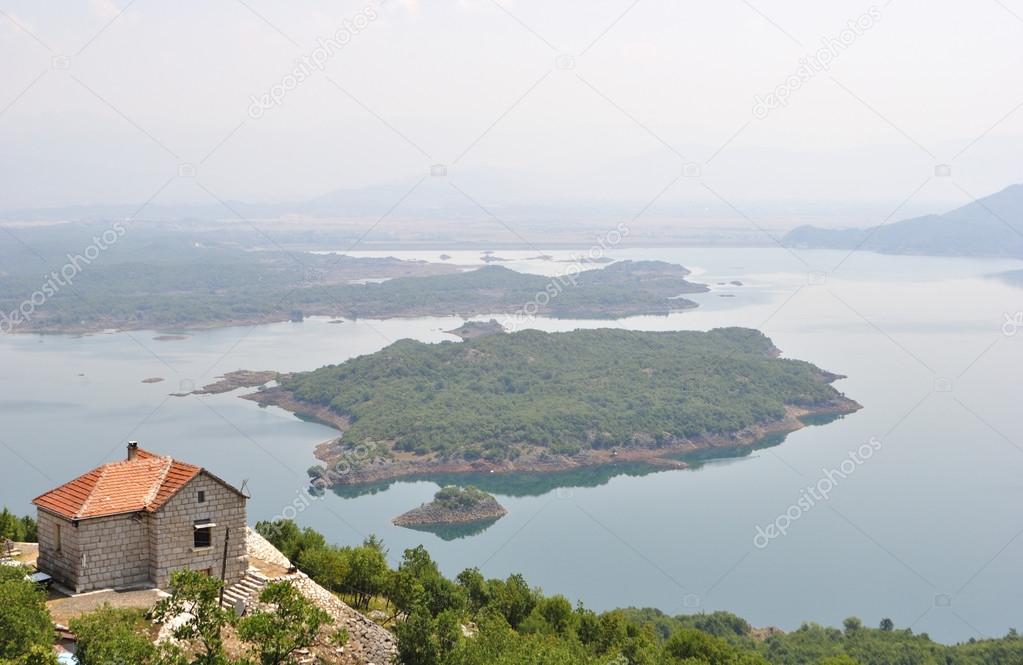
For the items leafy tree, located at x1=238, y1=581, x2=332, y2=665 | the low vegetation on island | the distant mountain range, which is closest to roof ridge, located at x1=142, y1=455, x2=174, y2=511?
leafy tree, located at x1=238, y1=581, x2=332, y2=665

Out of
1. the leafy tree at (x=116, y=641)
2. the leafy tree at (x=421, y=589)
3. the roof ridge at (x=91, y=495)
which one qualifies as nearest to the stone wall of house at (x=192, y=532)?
the roof ridge at (x=91, y=495)

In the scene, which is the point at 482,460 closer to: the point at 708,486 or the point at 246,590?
the point at 708,486

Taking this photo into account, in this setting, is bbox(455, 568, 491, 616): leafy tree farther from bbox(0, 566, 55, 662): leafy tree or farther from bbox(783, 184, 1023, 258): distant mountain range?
bbox(783, 184, 1023, 258): distant mountain range

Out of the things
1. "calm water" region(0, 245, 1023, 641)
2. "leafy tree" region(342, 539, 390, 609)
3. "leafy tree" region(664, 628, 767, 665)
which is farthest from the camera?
"calm water" region(0, 245, 1023, 641)

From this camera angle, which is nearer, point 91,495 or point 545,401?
point 91,495

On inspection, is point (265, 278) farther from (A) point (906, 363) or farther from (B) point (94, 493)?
(B) point (94, 493)

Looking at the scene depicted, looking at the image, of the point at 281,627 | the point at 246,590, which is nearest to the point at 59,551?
the point at 246,590
